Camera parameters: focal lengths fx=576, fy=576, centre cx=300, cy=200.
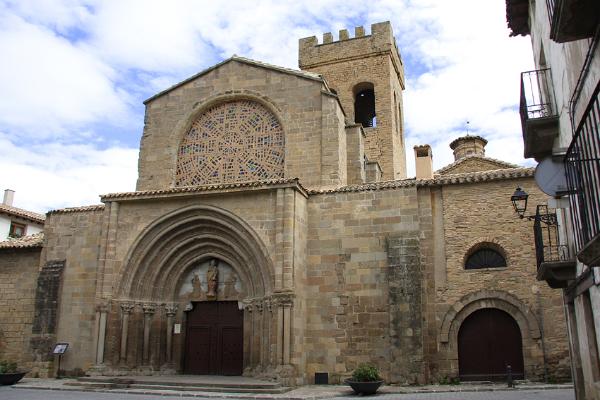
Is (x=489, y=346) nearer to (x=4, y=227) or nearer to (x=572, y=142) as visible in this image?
(x=572, y=142)

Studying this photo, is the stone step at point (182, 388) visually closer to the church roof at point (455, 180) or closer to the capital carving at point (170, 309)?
the capital carving at point (170, 309)

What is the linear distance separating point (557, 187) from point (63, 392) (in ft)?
39.2

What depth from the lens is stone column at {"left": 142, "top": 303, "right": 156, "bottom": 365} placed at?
16066 mm

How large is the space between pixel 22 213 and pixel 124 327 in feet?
57.0

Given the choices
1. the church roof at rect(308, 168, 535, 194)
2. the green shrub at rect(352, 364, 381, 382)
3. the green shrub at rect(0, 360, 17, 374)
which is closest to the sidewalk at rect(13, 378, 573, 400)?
the green shrub at rect(352, 364, 381, 382)

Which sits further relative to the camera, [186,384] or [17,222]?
[17,222]

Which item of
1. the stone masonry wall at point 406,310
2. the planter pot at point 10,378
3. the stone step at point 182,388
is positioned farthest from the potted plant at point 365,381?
A: the planter pot at point 10,378

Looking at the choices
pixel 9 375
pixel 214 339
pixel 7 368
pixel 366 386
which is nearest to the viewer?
pixel 366 386

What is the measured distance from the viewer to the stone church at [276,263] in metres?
14.1

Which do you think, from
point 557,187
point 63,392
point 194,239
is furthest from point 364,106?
point 557,187

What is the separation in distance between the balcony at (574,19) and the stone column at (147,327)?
44.1 ft

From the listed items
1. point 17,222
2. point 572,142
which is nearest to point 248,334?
point 572,142

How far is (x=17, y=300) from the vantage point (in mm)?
18484

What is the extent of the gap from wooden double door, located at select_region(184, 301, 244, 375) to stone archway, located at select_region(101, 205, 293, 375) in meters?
0.26
